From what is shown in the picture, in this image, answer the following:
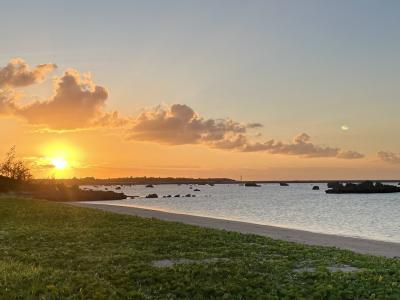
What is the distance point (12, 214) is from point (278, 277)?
28629 mm

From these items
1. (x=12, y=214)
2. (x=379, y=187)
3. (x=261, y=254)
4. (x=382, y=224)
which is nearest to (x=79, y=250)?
(x=261, y=254)

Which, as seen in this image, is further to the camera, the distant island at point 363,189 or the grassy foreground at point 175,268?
the distant island at point 363,189

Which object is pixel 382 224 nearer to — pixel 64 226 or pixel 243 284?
pixel 64 226

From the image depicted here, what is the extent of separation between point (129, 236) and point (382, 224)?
41.1 metres

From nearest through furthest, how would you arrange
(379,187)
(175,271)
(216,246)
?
(175,271), (216,246), (379,187)

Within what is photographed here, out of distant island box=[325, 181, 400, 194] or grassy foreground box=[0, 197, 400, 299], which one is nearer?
grassy foreground box=[0, 197, 400, 299]

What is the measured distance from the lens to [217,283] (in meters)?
15.3

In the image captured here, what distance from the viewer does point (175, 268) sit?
672 inches

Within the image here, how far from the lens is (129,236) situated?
26922 mm

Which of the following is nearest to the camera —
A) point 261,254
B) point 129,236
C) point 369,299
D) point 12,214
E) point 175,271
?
point 369,299

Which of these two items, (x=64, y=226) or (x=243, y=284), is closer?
(x=243, y=284)

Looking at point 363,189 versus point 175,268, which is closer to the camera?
point 175,268

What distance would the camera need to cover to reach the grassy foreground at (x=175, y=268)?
14227mm

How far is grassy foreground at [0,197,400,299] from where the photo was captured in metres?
14.2
